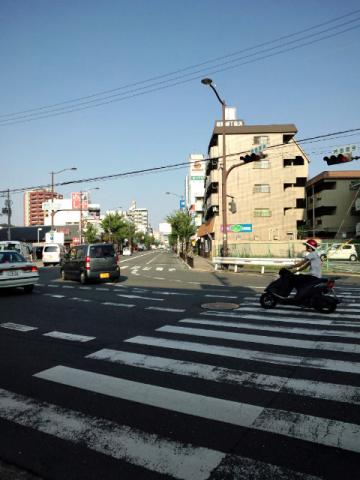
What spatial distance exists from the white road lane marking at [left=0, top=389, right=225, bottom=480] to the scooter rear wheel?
6679 millimetres

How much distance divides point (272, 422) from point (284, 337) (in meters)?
3.29

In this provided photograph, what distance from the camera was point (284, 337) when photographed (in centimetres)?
660

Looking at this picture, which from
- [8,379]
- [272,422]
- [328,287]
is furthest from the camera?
[328,287]

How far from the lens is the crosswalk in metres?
2.89

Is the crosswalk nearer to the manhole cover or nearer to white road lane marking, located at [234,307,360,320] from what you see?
white road lane marking, located at [234,307,360,320]

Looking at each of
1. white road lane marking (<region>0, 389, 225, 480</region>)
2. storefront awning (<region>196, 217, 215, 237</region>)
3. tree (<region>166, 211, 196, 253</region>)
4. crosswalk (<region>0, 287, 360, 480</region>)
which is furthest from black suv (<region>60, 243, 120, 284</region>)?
tree (<region>166, 211, 196, 253</region>)

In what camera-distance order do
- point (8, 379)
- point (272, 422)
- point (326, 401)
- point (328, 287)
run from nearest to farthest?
1. point (272, 422)
2. point (326, 401)
3. point (8, 379)
4. point (328, 287)

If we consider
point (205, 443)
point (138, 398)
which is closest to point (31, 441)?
point (138, 398)

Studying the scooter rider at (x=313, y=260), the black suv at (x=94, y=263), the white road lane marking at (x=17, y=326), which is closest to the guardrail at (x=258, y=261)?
the black suv at (x=94, y=263)

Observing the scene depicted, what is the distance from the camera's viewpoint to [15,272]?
13.1 metres

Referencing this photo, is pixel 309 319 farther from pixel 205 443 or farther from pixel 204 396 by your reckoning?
pixel 205 443

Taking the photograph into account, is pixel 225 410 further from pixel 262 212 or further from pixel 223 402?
pixel 262 212

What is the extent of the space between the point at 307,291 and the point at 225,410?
5.79 metres

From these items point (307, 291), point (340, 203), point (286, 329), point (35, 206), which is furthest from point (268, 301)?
point (35, 206)
